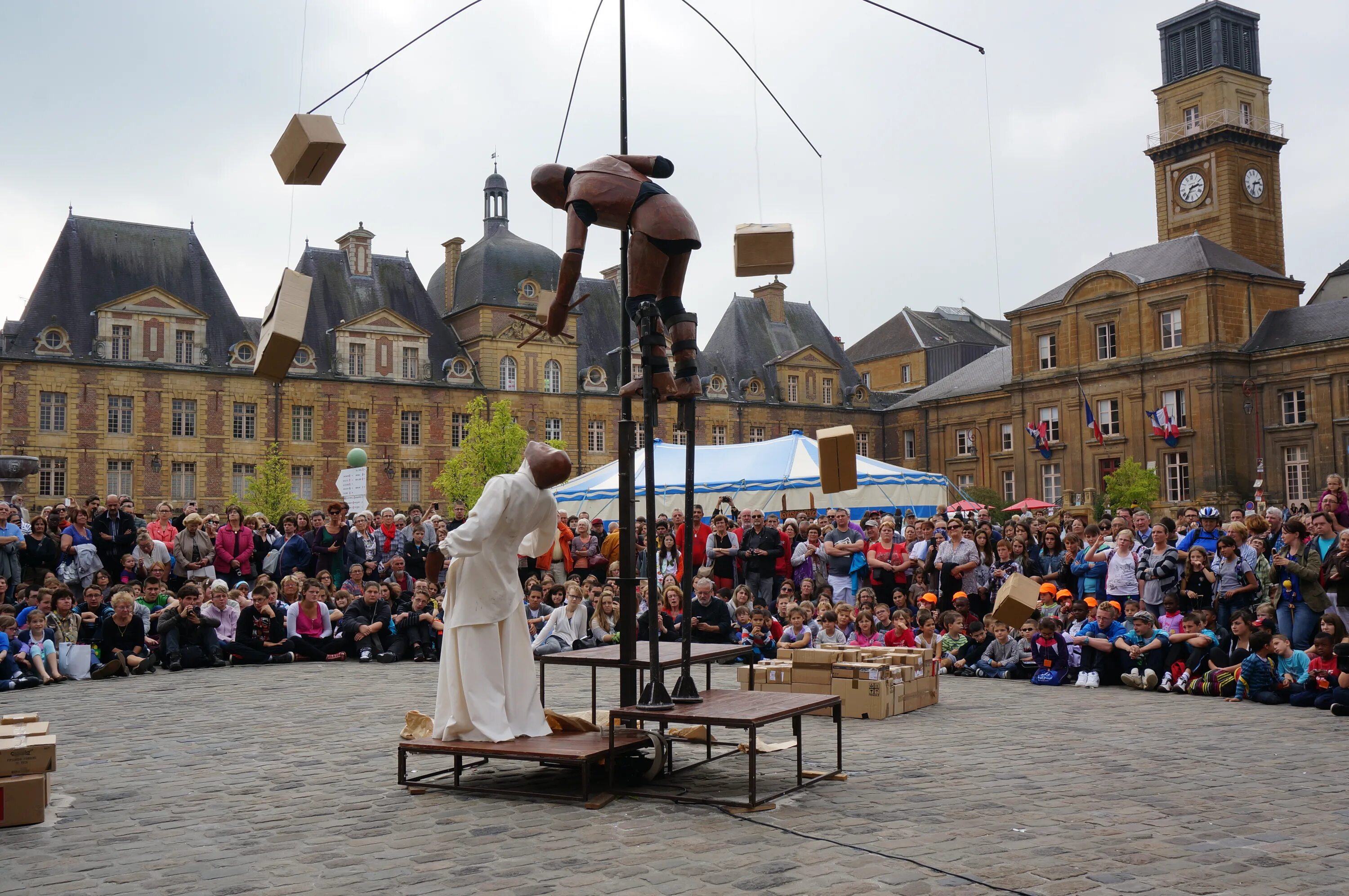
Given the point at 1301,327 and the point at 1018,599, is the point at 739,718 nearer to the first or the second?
the point at 1018,599

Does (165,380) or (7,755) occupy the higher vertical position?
(165,380)

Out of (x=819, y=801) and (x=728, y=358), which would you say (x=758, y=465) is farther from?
(x=728, y=358)

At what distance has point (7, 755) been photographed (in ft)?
20.0

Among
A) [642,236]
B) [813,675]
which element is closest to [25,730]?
[642,236]

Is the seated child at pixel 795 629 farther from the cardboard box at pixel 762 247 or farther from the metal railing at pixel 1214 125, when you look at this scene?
the metal railing at pixel 1214 125

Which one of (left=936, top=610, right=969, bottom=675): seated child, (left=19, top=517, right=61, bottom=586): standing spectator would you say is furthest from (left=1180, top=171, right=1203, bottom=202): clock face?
(left=19, top=517, right=61, bottom=586): standing spectator

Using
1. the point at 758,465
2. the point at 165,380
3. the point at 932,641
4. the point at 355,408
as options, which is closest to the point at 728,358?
the point at 355,408

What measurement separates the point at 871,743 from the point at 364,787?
12.5ft

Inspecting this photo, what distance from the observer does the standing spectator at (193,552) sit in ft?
52.1

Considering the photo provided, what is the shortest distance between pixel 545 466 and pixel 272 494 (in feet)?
138

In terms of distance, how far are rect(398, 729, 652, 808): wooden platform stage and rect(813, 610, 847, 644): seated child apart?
628 centimetres

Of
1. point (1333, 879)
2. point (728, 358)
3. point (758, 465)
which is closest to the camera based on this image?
point (1333, 879)

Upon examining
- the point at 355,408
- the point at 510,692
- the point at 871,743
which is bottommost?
the point at 871,743

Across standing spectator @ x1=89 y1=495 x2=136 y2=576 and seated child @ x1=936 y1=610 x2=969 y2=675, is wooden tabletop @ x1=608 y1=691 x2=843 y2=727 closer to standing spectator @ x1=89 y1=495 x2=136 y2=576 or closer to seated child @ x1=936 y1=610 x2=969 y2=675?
seated child @ x1=936 y1=610 x2=969 y2=675
